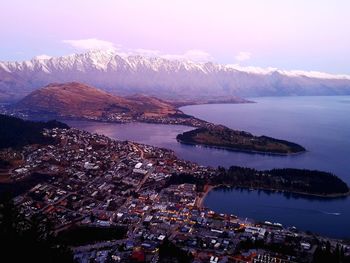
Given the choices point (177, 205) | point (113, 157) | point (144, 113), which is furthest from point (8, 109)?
point (177, 205)

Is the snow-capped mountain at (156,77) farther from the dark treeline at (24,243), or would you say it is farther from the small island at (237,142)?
the dark treeline at (24,243)

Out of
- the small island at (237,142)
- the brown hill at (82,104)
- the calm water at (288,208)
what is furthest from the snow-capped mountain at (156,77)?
the calm water at (288,208)

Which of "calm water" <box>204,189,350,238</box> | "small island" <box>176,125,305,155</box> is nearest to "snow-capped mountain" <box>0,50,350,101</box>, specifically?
"small island" <box>176,125,305,155</box>

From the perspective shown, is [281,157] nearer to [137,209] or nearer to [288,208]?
[288,208]

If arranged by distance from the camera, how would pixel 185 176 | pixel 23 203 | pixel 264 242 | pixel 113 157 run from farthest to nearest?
pixel 113 157, pixel 185 176, pixel 23 203, pixel 264 242

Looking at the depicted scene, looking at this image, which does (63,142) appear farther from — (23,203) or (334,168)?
(334,168)

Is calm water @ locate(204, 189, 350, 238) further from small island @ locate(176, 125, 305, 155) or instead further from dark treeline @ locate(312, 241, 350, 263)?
small island @ locate(176, 125, 305, 155)
